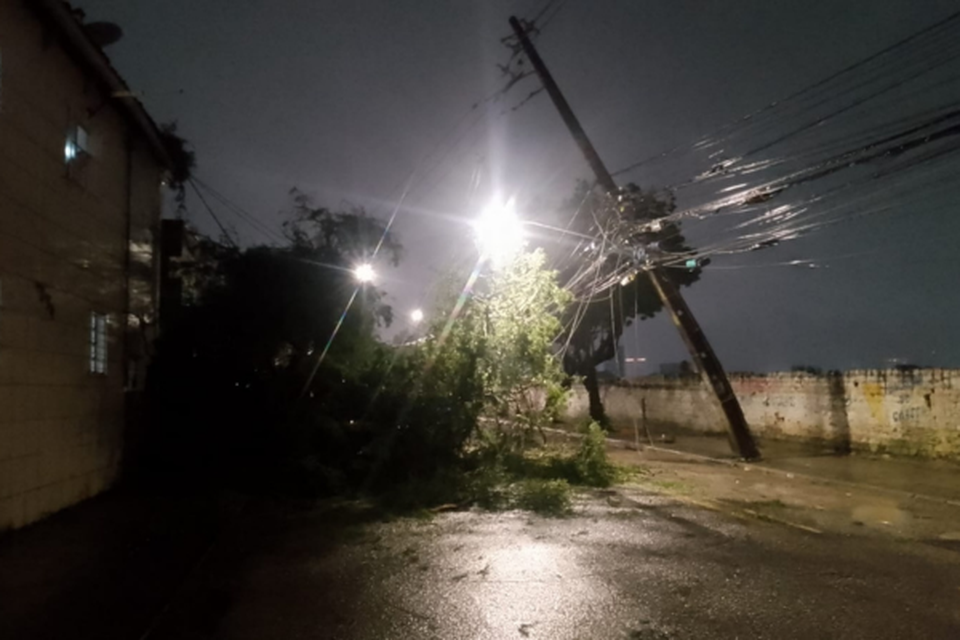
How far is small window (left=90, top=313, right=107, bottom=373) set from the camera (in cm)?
1063

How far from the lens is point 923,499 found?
37.8 ft

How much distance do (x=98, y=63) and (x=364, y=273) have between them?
6207 millimetres

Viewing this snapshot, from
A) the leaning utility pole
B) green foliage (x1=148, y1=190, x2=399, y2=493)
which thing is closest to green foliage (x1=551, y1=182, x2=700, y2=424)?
the leaning utility pole

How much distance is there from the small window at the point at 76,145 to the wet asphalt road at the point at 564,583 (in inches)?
195

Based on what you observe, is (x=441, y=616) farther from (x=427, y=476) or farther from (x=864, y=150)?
(x=864, y=150)

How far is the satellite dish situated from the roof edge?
0.38 m

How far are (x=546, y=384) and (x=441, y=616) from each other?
8.34 metres

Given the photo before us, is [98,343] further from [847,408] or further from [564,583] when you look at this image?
[847,408]

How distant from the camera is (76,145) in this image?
10.1 metres

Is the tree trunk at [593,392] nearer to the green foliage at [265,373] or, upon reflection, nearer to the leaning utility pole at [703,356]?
the leaning utility pole at [703,356]

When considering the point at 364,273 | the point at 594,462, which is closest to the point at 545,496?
the point at 594,462

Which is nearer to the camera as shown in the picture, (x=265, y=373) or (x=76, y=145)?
(x=76, y=145)

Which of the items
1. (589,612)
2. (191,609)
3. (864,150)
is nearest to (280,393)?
(191,609)

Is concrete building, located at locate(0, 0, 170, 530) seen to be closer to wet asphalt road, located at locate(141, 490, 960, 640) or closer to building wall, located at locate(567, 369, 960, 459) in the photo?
wet asphalt road, located at locate(141, 490, 960, 640)
